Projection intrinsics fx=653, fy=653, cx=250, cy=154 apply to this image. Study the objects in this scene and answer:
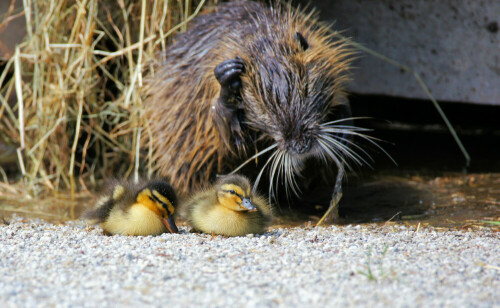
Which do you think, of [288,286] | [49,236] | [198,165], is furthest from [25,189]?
[288,286]

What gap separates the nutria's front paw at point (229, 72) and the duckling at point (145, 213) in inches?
29.4

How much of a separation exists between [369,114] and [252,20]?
3.21 meters

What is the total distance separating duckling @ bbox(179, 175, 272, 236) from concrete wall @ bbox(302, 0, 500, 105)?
326 centimetres

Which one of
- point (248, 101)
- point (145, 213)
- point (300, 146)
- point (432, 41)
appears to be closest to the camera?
point (145, 213)

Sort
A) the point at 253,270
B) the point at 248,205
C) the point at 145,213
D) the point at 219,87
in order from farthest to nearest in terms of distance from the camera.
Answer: the point at 219,87, the point at 145,213, the point at 248,205, the point at 253,270

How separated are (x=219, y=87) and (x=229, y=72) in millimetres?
300

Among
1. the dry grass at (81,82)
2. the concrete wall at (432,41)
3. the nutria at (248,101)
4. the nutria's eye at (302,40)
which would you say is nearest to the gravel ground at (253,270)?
the nutria at (248,101)

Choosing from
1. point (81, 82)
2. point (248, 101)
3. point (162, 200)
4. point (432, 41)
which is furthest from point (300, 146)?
point (432, 41)

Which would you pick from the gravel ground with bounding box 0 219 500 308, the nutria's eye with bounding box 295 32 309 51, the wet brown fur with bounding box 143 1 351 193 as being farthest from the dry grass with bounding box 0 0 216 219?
the gravel ground with bounding box 0 219 500 308

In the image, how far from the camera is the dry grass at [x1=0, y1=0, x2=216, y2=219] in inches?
200

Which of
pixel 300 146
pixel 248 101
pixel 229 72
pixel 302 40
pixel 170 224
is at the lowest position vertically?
pixel 170 224

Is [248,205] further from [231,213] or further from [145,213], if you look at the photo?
[145,213]

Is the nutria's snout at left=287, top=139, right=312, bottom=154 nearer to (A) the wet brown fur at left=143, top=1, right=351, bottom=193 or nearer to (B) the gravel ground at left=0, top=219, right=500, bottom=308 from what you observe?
(A) the wet brown fur at left=143, top=1, right=351, bottom=193

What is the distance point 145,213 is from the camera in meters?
3.44
